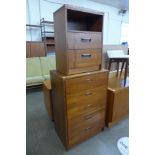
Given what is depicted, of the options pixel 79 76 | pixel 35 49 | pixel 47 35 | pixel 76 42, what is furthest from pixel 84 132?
pixel 47 35

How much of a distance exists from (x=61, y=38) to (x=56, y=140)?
130 cm

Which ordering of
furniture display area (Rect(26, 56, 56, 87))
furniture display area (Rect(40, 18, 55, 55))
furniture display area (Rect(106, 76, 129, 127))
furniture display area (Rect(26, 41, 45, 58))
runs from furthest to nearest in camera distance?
furniture display area (Rect(40, 18, 55, 55)) → furniture display area (Rect(26, 41, 45, 58)) → furniture display area (Rect(26, 56, 56, 87)) → furniture display area (Rect(106, 76, 129, 127))

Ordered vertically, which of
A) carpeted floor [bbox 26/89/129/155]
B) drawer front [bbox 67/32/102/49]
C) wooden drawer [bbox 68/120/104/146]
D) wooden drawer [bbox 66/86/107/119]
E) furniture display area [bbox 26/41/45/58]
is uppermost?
furniture display area [bbox 26/41/45/58]

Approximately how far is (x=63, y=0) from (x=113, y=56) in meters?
3.19

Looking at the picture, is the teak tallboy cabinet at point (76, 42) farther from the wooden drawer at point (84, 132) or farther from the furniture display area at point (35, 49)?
the furniture display area at point (35, 49)

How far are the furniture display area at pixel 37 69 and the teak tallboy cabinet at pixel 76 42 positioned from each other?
6.46 feet

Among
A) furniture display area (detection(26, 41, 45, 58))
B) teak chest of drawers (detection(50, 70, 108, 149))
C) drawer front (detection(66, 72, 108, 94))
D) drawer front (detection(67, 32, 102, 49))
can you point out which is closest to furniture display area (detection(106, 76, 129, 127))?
teak chest of drawers (detection(50, 70, 108, 149))

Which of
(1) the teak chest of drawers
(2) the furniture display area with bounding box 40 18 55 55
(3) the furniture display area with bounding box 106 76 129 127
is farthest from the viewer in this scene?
(2) the furniture display area with bounding box 40 18 55 55

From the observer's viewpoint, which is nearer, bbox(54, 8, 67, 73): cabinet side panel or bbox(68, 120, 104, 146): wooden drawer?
bbox(54, 8, 67, 73): cabinet side panel

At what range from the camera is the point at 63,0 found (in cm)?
440

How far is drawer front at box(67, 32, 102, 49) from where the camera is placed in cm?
127

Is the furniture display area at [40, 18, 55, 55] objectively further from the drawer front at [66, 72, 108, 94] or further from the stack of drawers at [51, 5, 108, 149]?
the drawer front at [66, 72, 108, 94]
